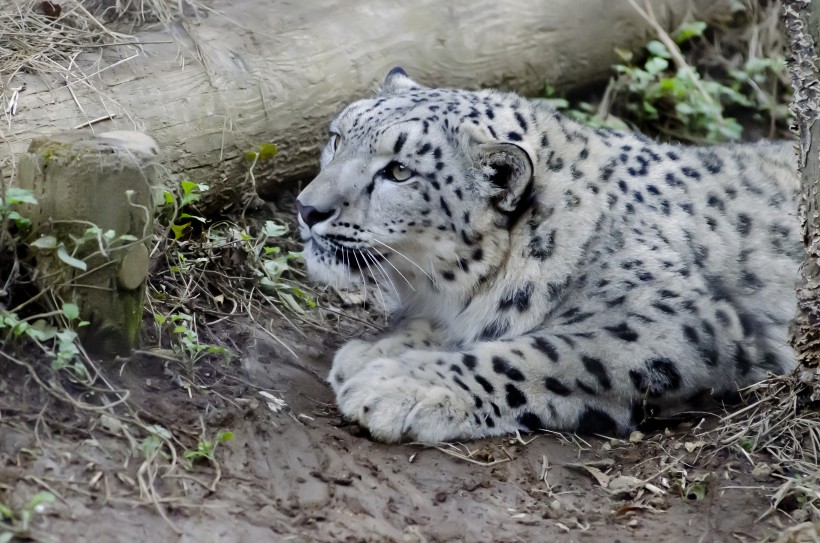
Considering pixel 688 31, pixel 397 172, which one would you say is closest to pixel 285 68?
pixel 397 172

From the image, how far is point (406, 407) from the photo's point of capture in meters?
4.54

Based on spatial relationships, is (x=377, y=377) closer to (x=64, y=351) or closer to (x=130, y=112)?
(x=64, y=351)

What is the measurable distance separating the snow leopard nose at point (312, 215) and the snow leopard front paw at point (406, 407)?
81cm

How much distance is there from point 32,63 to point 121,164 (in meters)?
1.76

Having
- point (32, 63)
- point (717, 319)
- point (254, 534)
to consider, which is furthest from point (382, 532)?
point (32, 63)

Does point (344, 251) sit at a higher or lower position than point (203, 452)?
higher

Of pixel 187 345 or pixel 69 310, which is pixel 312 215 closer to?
pixel 187 345

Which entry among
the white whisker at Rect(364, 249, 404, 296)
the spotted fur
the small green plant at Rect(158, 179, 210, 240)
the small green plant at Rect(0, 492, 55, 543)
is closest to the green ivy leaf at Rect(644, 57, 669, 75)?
the spotted fur

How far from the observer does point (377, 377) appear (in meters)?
4.67

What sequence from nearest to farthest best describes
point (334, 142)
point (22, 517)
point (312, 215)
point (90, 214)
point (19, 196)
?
point (22, 517) < point (19, 196) < point (90, 214) < point (312, 215) < point (334, 142)

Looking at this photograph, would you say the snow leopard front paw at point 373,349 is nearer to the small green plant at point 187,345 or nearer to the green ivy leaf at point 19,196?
the small green plant at point 187,345

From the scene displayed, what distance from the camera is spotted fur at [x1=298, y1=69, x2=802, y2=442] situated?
4797 mm

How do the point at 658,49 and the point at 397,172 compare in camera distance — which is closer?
the point at 397,172

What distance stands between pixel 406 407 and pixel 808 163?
198 centimetres
